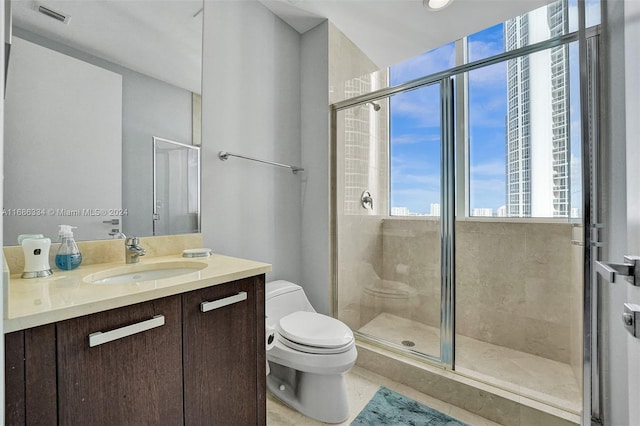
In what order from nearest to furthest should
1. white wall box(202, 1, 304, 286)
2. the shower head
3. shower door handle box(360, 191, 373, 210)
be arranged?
white wall box(202, 1, 304, 286) < the shower head < shower door handle box(360, 191, 373, 210)

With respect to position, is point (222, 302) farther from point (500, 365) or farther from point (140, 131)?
point (500, 365)

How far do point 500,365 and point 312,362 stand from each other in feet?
4.31

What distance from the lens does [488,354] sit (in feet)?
6.50

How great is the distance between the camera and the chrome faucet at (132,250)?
3.98ft

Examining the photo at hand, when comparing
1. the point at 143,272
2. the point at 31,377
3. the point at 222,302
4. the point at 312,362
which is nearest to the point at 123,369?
the point at 31,377

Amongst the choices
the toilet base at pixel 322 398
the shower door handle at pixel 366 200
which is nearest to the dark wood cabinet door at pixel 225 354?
the toilet base at pixel 322 398

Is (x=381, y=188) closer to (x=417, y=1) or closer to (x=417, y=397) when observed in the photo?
(x=417, y=1)

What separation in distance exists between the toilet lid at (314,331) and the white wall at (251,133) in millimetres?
437

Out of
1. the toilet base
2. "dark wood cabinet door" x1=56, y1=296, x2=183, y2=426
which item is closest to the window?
the toilet base

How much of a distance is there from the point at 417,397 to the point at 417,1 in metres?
2.39

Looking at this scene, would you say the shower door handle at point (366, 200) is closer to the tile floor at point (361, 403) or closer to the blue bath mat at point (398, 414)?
the tile floor at point (361, 403)

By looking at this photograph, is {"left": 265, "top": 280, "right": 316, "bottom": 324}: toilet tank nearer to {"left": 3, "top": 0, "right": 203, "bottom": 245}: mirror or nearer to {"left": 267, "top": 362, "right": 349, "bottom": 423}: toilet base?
{"left": 267, "top": 362, "right": 349, "bottom": 423}: toilet base

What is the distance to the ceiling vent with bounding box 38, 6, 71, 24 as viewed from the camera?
1.08 metres

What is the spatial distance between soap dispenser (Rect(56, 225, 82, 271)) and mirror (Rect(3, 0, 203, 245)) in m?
0.08
